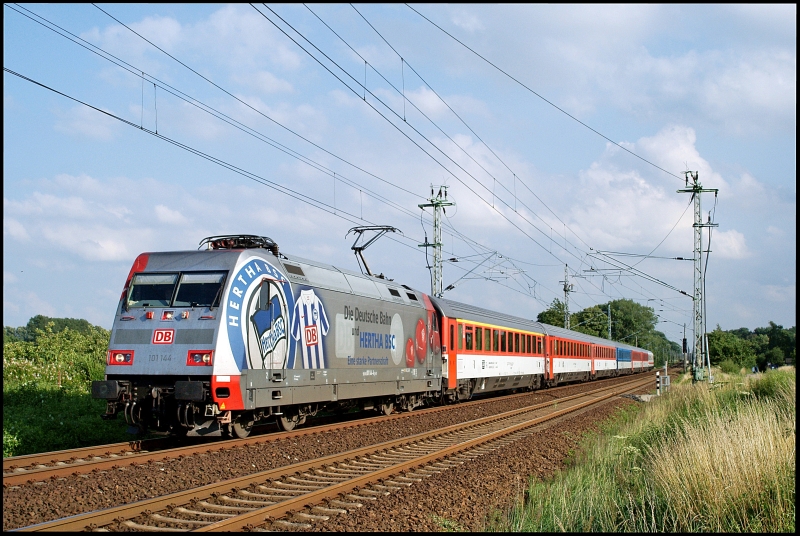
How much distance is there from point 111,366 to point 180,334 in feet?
4.67

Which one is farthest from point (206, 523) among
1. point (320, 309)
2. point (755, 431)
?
point (320, 309)

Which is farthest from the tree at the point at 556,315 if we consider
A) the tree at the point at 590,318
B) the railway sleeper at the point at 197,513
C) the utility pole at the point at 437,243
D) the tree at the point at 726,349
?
the railway sleeper at the point at 197,513

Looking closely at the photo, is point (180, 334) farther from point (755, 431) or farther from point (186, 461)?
point (755, 431)

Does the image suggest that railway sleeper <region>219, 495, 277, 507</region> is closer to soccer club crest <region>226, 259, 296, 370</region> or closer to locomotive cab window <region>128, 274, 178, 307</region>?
soccer club crest <region>226, 259, 296, 370</region>

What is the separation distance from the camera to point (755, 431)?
29.2 feet

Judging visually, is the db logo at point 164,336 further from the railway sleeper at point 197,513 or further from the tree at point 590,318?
the tree at point 590,318

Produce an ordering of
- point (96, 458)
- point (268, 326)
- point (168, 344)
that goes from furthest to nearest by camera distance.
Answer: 1. point (268, 326)
2. point (168, 344)
3. point (96, 458)

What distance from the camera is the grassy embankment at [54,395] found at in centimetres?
1323

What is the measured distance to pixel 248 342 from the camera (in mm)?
12859

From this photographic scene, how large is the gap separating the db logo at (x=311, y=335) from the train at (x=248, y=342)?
0.14 ft

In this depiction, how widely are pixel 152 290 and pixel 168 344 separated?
4.04 feet

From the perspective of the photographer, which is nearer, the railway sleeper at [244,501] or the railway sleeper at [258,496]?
the railway sleeper at [244,501]

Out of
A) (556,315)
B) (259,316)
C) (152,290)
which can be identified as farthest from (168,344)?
(556,315)

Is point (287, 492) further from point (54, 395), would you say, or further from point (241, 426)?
point (54, 395)
